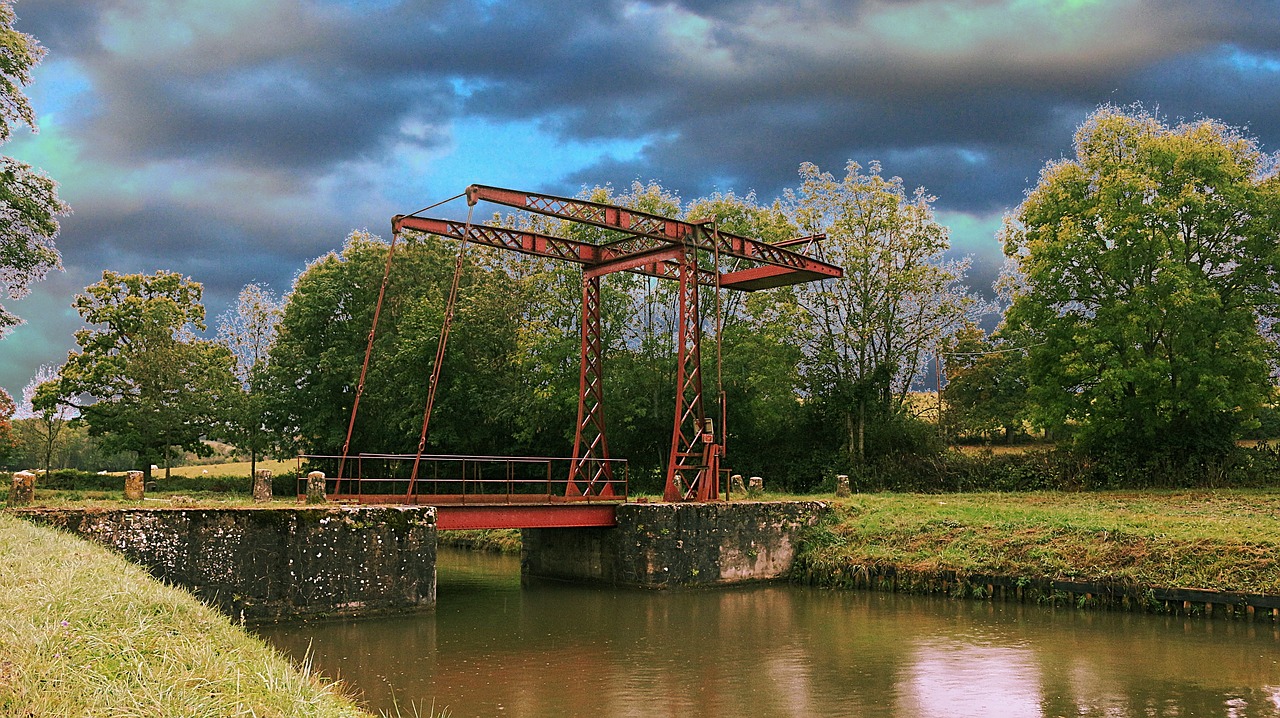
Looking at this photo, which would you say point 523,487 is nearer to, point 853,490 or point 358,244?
point 853,490

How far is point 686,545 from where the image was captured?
2017cm

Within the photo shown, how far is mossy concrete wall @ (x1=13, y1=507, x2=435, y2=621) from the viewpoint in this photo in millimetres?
14789

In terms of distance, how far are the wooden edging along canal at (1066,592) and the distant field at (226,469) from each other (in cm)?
3072

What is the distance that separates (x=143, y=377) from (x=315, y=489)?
22.9 meters

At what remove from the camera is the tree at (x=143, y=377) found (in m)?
37.8

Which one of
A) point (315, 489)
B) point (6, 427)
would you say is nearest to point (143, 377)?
point (6, 427)

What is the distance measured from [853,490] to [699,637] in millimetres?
18369

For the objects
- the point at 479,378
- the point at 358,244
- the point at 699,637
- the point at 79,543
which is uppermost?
the point at 358,244

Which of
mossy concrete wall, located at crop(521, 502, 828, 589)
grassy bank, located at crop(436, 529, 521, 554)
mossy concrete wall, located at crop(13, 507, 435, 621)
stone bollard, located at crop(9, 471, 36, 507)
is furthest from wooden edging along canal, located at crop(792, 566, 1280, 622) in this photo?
stone bollard, located at crop(9, 471, 36, 507)

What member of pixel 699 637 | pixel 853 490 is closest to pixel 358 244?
pixel 853 490

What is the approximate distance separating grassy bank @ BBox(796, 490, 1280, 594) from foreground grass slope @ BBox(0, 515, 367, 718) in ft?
48.8

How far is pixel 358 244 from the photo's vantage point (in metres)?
42.3

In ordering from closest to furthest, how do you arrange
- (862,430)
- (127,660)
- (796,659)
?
(127,660) < (796,659) < (862,430)

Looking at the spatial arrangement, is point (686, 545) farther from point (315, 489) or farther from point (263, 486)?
point (263, 486)
